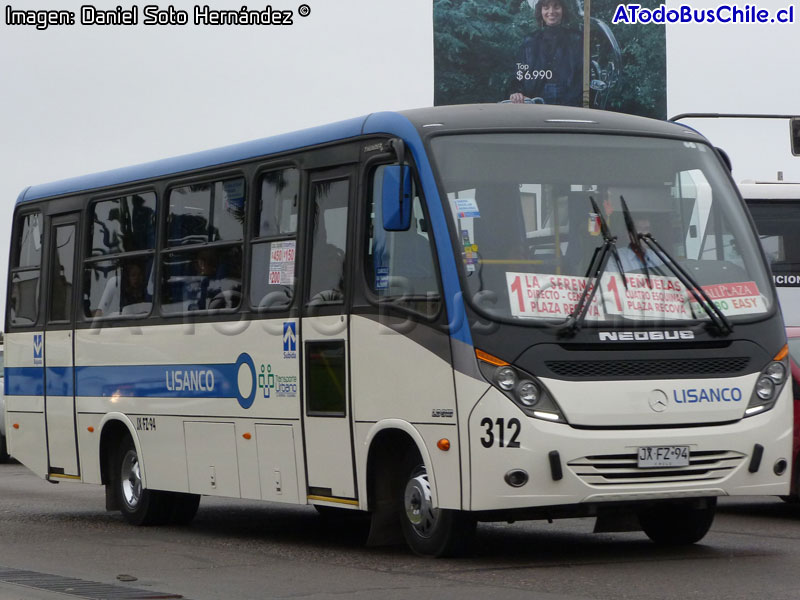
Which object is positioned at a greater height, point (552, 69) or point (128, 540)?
point (552, 69)

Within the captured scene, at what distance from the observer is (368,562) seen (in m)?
12.0

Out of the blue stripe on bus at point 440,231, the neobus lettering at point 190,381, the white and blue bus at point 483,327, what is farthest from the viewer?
the neobus lettering at point 190,381

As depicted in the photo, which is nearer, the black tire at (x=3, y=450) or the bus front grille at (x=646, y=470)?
the bus front grille at (x=646, y=470)

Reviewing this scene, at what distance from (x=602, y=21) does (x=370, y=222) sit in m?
43.5

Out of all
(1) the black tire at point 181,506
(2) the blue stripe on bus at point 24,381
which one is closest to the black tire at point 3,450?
(2) the blue stripe on bus at point 24,381

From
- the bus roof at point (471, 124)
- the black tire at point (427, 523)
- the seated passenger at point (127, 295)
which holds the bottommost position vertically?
the black tire at point (427, 523)

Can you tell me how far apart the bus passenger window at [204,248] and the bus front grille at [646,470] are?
155 inches

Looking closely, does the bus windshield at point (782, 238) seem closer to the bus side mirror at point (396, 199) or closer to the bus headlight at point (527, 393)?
the bus side mirror at point (396, 199)

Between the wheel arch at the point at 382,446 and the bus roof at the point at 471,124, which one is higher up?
the bus roof at the point at 471,124

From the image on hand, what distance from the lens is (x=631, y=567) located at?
11.2 m

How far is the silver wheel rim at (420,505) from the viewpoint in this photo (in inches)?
454

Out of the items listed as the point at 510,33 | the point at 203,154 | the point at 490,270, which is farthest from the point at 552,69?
the point at 490,270

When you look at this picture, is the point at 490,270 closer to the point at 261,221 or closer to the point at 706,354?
the point at 706,354

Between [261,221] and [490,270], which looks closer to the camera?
[490,270]
